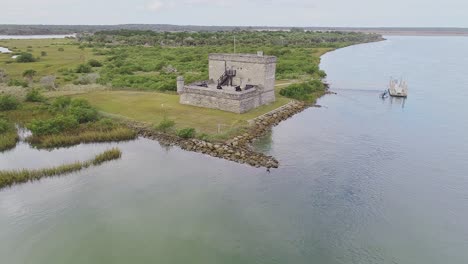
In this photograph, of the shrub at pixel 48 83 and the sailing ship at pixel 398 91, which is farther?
the sailing ship at pixel 398 91

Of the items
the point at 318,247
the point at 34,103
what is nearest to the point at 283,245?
the point at 318,247

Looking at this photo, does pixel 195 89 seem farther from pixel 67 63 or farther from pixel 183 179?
pixel 67 63

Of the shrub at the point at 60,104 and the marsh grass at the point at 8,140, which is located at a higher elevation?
the shrub at the point at 60,104

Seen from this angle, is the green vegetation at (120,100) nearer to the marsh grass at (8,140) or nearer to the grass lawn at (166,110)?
the grass lawn at (166,110)

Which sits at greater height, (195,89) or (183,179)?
(195,89)

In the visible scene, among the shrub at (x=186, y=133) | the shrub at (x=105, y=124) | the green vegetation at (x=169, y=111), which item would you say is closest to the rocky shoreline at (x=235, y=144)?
the shrub at (x=186, y=133)

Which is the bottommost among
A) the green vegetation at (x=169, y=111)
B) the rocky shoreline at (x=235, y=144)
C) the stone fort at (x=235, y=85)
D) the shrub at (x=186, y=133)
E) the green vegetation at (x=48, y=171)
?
the green vegetation at (x=48, y=171)
